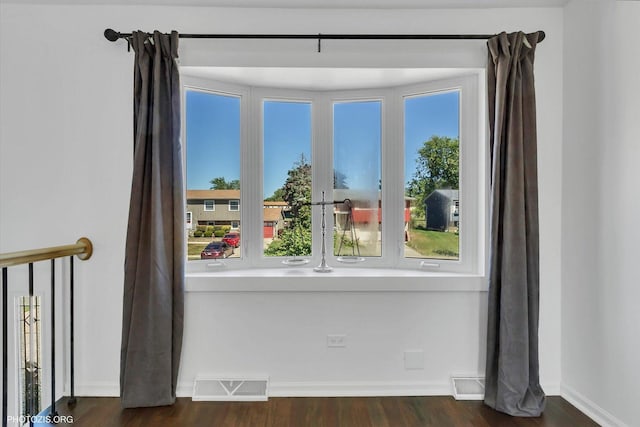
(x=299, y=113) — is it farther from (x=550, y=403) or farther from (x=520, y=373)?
(x=550, y=403)

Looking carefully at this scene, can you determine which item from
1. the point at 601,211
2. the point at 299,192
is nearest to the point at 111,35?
the point at 299,192

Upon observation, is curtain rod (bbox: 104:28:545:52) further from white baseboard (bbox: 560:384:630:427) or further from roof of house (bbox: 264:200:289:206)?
white baseboard (bbox: 560:384:630:427)

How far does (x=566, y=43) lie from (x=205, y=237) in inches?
105

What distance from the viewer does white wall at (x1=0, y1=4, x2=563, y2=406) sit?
2.25m

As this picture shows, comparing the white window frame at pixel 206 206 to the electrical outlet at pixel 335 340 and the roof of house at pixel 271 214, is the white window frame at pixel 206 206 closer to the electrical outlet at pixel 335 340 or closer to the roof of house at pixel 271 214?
the roof of house at pixel 271 214

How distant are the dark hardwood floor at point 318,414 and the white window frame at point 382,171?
0.85 metres

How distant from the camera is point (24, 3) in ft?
7.37

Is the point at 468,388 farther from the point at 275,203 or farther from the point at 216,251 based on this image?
the point at 216,251

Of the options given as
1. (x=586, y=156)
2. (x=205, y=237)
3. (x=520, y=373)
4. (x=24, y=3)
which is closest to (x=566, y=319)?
(x=520, y=373)

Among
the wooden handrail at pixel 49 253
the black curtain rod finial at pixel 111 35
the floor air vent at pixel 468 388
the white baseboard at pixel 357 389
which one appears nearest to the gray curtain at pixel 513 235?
the floor air vent at pixel 468 388

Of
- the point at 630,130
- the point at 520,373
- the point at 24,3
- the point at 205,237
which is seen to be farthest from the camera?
the point at 205,237

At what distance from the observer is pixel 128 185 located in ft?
7.47

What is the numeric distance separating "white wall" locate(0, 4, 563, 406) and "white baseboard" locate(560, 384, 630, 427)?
81 mm

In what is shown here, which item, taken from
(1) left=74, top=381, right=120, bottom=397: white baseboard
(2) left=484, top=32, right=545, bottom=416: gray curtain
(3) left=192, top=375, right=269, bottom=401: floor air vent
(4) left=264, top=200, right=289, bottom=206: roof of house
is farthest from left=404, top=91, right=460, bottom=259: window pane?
(1) left=74, top=381, right=120, bottom=397: white baseboard
